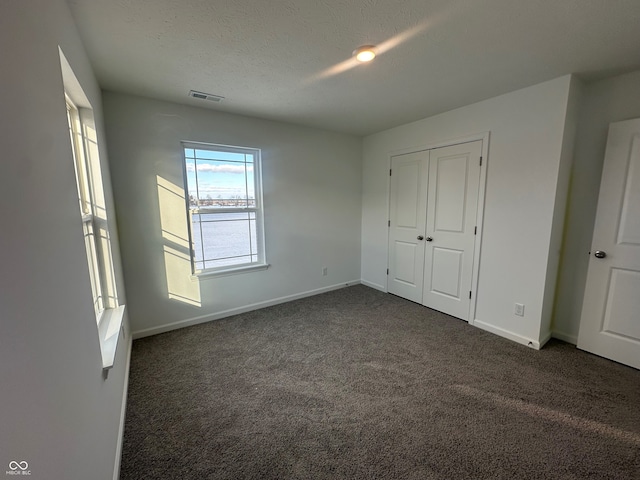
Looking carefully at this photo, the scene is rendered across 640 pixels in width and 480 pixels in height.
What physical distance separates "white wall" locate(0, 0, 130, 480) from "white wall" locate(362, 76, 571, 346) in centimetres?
312

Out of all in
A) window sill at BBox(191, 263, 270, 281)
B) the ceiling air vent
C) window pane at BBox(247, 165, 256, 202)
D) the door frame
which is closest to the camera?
the ceiling air vent

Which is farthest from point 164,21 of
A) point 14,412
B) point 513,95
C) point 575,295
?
point 575,295

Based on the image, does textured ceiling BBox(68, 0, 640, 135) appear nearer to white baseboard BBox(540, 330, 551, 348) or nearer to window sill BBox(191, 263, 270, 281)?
window sill BBox(191, 263, 270, 281)

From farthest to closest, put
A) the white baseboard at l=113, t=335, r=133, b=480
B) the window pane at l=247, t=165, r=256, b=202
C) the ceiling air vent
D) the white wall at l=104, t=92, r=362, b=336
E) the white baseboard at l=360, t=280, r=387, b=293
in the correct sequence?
the white baseboard at l=360, t=280, r=387, b=293 → the window pane at l=247, t=165, r=256, b=202 → the white wall at l=104, t=92, r=362, b=336 → the ceiling air vent → the white baseboard at l=113, t=335, r=133, b=480

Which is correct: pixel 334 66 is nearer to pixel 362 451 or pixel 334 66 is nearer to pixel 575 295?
pixel 362 451

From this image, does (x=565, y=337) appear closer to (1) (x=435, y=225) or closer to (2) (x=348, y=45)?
(1) (x=435, y=225)

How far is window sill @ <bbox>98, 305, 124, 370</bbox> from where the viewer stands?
1370 mm

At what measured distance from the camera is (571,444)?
1.50 m

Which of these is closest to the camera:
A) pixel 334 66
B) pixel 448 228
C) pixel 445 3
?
pixel 445 3

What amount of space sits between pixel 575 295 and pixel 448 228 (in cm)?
125

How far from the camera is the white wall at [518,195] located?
2.25 m

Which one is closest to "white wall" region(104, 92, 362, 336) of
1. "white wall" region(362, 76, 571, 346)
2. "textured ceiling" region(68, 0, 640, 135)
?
"textured ceiling" region(68, 0, 640, 135)

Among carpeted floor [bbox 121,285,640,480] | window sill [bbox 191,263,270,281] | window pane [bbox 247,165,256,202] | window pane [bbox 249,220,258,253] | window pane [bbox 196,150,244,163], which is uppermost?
window pane [bbox 196,150,244,163]

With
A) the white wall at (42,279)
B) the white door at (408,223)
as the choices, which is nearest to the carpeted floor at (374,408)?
the white wall at (42,279)
